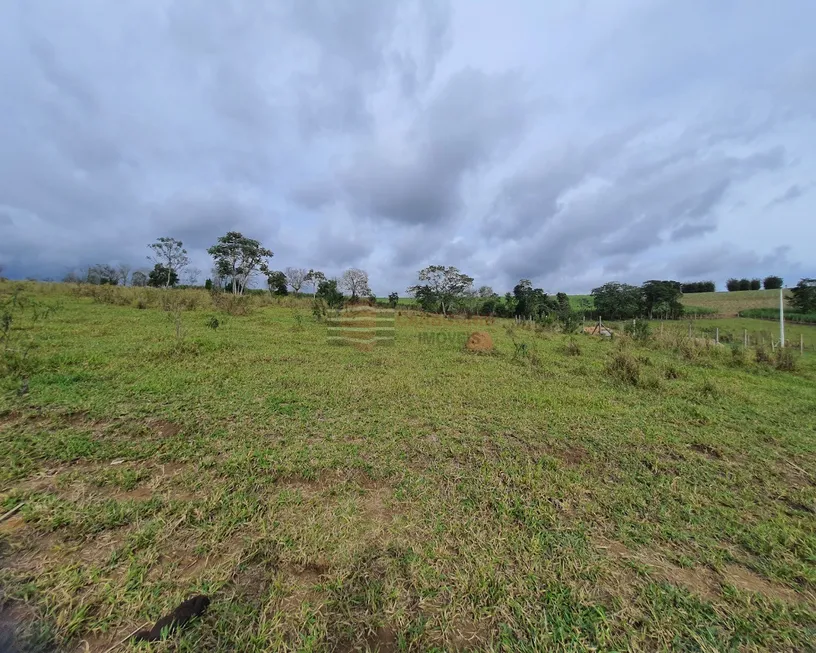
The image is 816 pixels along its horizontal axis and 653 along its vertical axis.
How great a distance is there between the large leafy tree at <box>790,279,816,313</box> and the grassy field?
40.7 meters

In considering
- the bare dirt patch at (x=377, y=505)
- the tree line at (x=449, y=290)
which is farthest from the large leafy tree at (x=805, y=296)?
the bare dirt patch at (x=377, y=505)

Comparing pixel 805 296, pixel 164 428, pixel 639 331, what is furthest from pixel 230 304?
pixel 805 296

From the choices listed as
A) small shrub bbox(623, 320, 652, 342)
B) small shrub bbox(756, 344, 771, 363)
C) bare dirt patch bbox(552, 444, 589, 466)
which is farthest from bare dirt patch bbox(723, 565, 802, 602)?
small shrub bbox(623, 320, 652, 342)

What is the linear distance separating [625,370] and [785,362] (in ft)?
19.3

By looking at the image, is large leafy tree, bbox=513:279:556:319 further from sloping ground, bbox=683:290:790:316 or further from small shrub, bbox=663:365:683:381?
small shrub, bbox=663:365:683:381

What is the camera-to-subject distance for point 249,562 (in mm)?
1581

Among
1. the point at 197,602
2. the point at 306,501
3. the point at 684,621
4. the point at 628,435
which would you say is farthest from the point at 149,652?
the point at 628,435

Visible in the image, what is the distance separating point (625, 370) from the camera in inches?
222

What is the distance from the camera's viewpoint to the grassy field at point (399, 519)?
1317 millimetres

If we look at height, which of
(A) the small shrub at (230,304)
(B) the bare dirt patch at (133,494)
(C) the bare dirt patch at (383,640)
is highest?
(A) the small shrub at (230,304)

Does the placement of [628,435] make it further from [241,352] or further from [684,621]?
[241,352]

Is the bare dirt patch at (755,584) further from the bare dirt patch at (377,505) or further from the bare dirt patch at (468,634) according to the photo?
the bare dirt patch at (377,505)

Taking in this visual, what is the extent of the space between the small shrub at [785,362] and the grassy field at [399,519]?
16.7 feet

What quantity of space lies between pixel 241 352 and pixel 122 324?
17.4 feet
